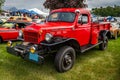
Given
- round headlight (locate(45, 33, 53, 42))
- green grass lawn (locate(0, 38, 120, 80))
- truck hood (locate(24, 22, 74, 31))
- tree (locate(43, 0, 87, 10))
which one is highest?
tree (locate(43, 0, 87, 10))

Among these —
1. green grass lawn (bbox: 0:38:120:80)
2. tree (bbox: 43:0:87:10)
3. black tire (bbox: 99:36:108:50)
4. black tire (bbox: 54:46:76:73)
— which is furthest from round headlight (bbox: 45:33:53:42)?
tree (bbox: 43:0:87:10)

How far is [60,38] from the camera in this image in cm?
668

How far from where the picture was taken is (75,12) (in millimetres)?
7727

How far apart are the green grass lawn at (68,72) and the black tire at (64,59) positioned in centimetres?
19

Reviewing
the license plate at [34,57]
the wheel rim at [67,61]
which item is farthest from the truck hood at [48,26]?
the wheel rim at [67,61]

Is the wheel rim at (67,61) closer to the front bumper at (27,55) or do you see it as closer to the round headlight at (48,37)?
the round headlight at (48,37)

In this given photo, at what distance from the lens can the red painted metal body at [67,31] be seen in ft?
21.7

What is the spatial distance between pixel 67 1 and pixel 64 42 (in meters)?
12.7

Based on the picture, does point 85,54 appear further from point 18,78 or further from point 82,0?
point 82,0

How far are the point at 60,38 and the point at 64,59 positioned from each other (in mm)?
708

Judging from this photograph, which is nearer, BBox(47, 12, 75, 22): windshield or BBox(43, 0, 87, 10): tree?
BBox(47, 12, 75, 22): windshield

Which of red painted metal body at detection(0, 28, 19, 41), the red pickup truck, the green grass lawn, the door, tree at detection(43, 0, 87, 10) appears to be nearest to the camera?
the green grass lawn

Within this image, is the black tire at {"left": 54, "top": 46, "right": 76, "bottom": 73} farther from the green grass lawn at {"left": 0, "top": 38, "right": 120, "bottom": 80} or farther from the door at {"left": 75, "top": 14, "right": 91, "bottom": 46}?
the door at {"left": 75, "top": 14, "right": 91, "bottom": 46}

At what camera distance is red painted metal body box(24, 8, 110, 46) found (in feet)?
21.7
